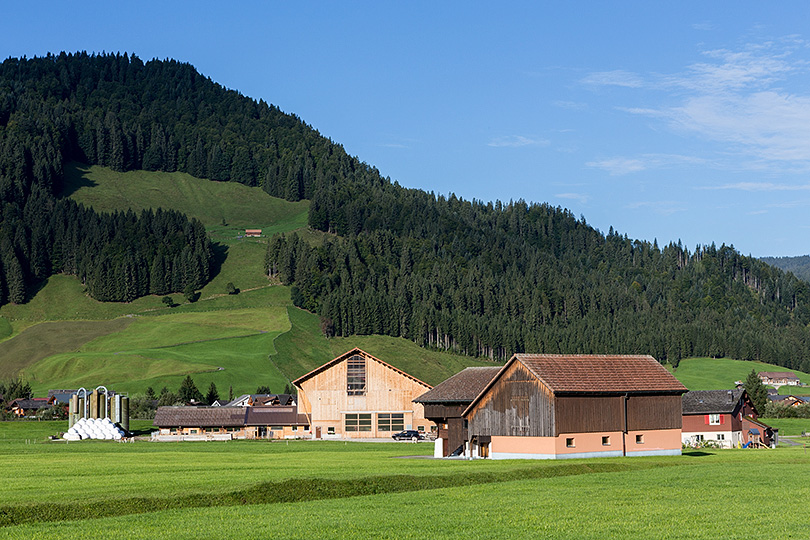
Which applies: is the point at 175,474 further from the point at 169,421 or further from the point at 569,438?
the point at 169,421

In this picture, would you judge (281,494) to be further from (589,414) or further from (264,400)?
(264,400)

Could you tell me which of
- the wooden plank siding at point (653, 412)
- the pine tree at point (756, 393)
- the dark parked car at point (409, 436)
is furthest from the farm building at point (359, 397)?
the pine tree at point (756, 393)

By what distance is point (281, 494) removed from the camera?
3944 centimetres

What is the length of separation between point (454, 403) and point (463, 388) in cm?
204

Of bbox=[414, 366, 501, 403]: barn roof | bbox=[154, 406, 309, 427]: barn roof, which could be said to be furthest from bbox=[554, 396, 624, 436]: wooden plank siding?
bbox=[154, 406, 309, 427]: barn roof

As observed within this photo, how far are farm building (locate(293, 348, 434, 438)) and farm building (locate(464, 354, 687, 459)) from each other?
142ft

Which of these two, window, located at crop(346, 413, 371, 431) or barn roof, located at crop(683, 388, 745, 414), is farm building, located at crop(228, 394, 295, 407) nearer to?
window, located at crop(346, 413, 371, 431)

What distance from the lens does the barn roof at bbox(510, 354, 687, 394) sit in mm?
64188

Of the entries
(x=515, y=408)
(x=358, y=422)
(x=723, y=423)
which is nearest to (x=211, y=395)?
(x=358, y=422)

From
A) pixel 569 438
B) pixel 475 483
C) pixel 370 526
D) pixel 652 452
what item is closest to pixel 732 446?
pixel 652 452

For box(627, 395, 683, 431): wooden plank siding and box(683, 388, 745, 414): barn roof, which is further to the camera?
box(683, 388, 745, 414): barn roof

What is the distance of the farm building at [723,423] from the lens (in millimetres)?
97250

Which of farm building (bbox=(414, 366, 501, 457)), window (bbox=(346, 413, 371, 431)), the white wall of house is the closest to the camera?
farm building (bbox=(414, 366, 501, 457))

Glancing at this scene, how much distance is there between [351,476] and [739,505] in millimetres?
18713
